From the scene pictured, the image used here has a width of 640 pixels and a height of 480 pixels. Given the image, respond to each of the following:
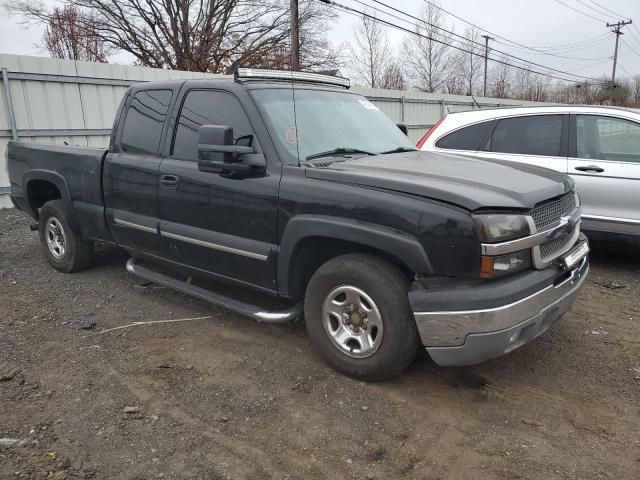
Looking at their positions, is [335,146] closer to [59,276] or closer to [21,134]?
[59,276]

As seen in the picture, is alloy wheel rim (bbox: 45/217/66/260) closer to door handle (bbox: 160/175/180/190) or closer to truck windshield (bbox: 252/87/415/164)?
door handle (bbox: 160/175/180/190)

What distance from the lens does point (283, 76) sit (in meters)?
4.24

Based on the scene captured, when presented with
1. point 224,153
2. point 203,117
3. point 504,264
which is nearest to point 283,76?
point 203,117

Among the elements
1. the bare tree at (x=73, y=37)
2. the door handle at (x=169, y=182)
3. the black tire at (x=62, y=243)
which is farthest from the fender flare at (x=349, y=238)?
the bare tree at (x=73, y=37)

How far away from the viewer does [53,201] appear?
221 inches

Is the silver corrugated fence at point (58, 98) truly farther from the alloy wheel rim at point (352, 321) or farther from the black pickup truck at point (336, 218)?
the alloy wheel rim at point (352, 321)

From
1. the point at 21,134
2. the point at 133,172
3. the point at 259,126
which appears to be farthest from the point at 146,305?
the point at 21,134

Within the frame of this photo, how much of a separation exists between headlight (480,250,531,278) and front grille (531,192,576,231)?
0.68ft

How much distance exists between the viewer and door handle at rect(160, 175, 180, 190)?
13.8 ft

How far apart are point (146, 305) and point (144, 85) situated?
202 cm

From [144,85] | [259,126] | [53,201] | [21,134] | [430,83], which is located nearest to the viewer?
[259,126]

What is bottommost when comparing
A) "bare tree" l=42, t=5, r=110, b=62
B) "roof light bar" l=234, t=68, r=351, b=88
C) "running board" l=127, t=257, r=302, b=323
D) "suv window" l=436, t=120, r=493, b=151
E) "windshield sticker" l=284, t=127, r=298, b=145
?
"running board" l=127, t=257, r=302, b=323

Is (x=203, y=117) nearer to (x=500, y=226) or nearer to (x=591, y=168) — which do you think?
(x=500, y=226)

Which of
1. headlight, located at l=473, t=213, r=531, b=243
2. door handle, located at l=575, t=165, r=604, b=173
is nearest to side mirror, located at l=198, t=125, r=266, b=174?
headlight, located at l=473, t=213, r=531, b=243
